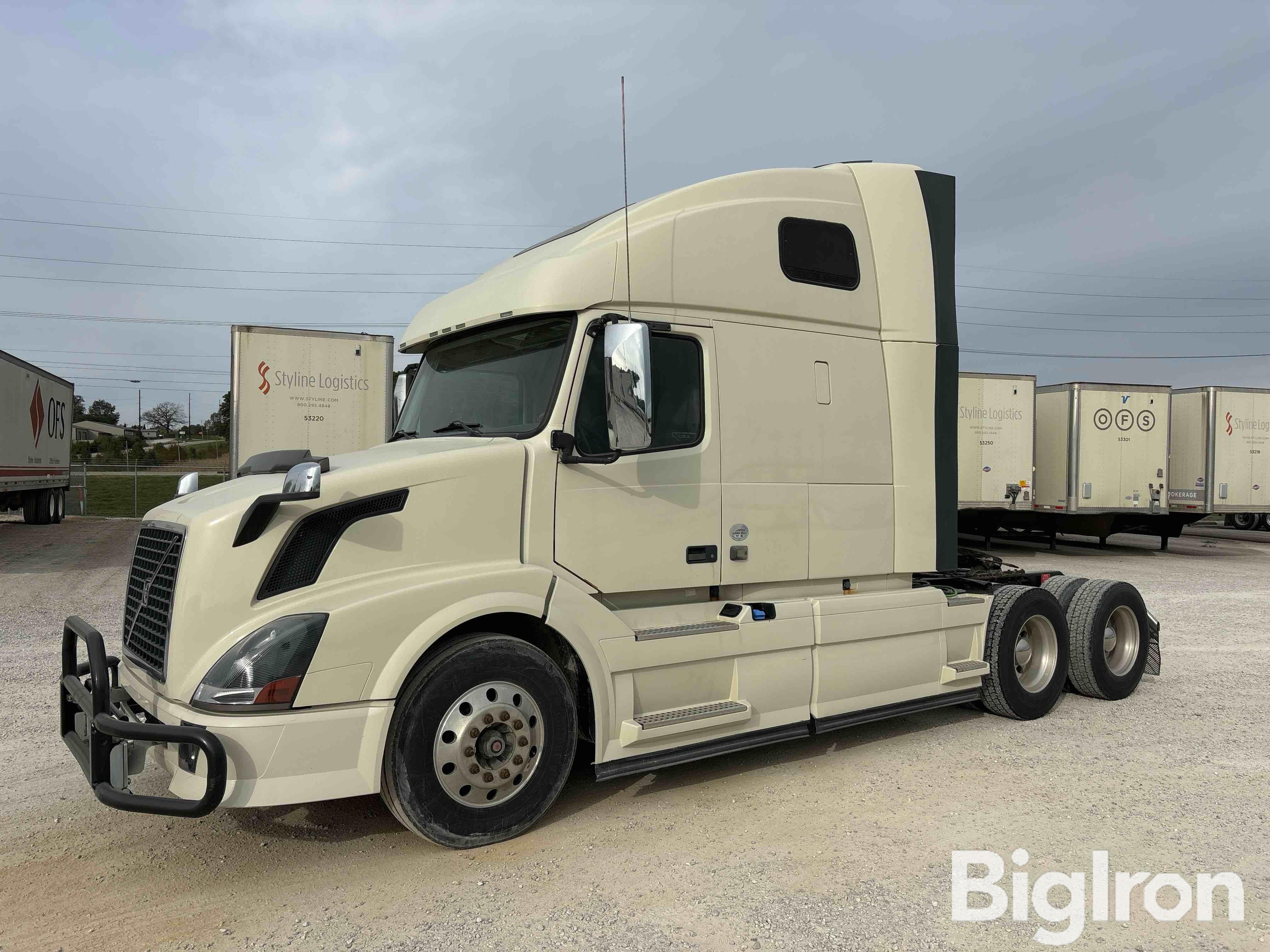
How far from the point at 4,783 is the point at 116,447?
66.8 metres

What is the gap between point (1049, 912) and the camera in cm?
375

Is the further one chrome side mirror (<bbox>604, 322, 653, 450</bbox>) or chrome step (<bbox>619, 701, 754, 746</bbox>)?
chrome step (<bbox>619, 701, 754, 746</bbox>)

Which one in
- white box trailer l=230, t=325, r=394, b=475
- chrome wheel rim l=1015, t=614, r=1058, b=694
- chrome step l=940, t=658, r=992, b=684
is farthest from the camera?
white box trailer l=230, t=325, r=394, b=475

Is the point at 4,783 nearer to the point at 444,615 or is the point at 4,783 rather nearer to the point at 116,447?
the point at 444,615

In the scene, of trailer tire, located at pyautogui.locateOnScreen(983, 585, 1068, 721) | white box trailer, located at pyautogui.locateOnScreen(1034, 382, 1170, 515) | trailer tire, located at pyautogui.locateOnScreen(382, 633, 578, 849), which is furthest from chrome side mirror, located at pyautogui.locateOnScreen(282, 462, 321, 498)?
white box trailer, located at pyautogui.locateOnScreen(1034, 382, 1170, 515)

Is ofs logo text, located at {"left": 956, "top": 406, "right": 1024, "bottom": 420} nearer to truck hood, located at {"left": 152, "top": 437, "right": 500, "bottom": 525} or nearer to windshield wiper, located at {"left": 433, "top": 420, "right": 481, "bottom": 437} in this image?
windshield wiper, located at {"left": 433, "top": 420, "right": 481, "bottom": 437}

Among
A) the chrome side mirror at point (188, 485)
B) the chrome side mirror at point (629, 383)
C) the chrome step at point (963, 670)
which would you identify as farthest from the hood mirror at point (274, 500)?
the chrome step at point (963, 670)

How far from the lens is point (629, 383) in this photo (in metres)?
4.46

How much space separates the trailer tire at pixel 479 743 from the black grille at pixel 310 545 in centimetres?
68

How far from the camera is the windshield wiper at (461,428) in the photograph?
4910mm

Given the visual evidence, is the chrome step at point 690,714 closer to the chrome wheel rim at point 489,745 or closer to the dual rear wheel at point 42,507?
the chrome wheel rim at point 489,745

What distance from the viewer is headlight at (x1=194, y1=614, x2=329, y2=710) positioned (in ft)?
12.3

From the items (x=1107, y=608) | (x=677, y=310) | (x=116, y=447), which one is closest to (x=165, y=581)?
(x=677, y=310)

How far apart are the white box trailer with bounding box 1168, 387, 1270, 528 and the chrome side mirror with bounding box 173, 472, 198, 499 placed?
20055 mm
